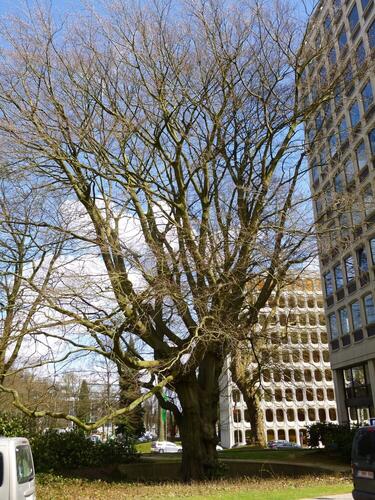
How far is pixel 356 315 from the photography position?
3444cm

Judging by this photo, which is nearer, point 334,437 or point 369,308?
point 334,437

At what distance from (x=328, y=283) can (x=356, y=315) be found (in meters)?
6.28

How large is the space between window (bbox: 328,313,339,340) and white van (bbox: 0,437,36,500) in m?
33.6

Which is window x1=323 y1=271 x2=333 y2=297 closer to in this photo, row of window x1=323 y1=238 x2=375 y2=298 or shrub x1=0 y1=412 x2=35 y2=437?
row of window x1=323 y1=238 x2=375 y2=298

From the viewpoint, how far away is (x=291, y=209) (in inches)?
575

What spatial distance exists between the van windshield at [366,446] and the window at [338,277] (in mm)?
29196

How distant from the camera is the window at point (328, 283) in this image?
39844 millimetres

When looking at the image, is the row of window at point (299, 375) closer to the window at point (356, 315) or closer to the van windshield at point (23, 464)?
the window at point (356, 315)

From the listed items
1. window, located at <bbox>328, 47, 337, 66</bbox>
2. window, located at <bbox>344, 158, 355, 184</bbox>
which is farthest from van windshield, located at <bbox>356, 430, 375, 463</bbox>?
window, located at <bbox>344, 158, 355, 184</bbox>

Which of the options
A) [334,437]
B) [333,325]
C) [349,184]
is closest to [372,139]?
[333,325]

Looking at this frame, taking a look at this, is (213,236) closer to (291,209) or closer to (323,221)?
(291,209)

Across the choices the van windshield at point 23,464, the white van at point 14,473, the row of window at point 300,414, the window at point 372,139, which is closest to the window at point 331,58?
the window at point 372,139

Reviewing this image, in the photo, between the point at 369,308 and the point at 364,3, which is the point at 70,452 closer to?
the point at 369,308

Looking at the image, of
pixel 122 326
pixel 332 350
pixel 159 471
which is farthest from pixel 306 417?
pixel 122 326
